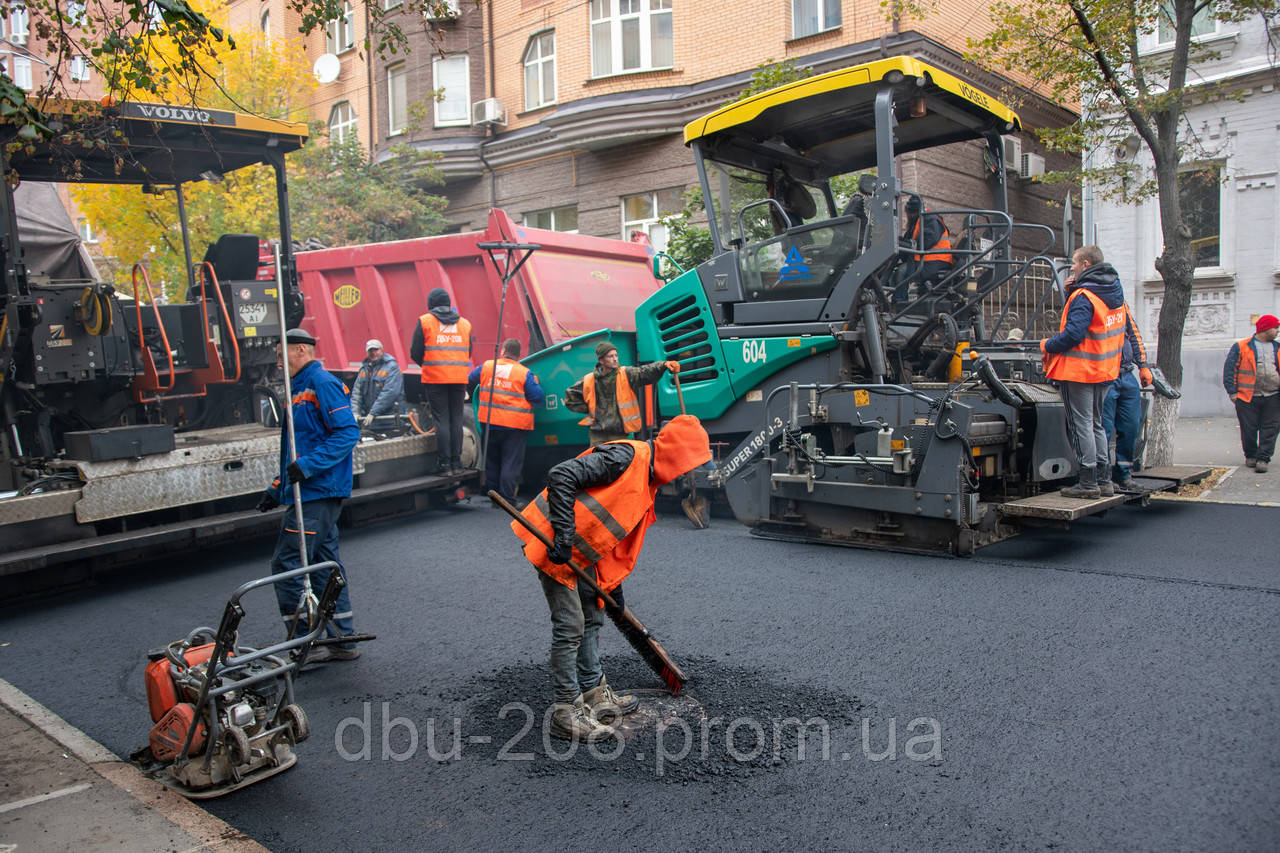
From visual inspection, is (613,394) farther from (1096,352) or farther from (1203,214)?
(1203,214)

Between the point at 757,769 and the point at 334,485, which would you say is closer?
the point at 757,769

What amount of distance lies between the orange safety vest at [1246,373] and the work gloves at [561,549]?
28.0ft

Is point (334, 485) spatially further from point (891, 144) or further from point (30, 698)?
point (891, 144)

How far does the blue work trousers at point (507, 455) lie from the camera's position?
839 centimetres

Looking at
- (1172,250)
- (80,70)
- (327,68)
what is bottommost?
(1172,250)

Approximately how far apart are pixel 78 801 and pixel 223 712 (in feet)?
1.77

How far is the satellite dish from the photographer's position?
20.6m

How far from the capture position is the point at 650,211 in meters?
17.2

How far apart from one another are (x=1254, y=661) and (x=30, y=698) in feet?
17.6

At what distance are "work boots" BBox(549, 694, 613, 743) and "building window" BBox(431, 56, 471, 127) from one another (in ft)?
58.4

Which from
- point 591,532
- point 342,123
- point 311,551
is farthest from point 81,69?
point 342,123

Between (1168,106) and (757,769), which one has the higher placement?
(1168,106)

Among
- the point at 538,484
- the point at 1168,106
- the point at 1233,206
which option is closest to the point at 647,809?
the point at 538,484

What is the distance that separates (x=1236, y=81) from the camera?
44.6 feet
